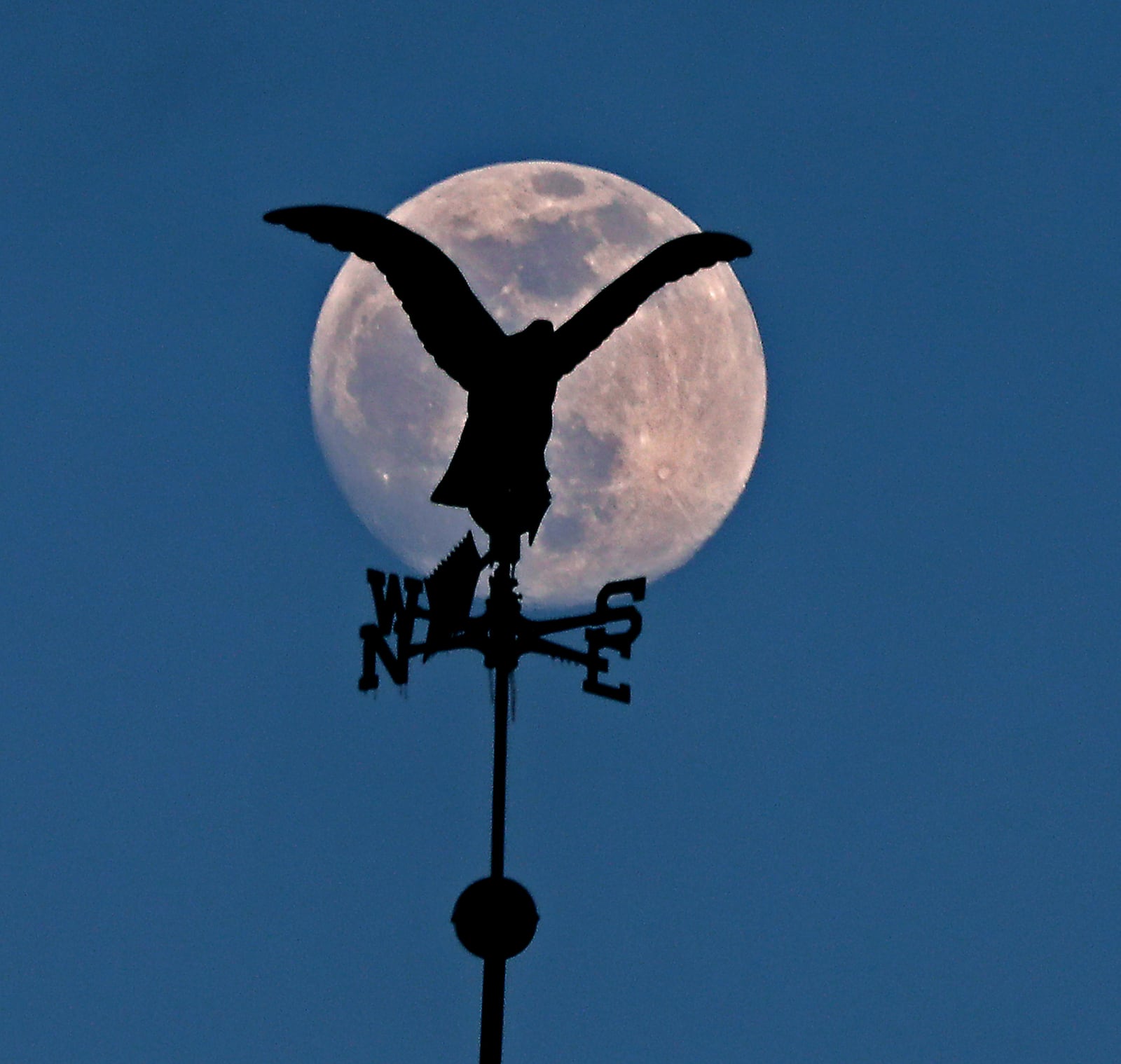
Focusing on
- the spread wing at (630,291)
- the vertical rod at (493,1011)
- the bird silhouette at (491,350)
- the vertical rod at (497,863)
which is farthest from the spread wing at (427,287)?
the vertical rod at (493,1011)

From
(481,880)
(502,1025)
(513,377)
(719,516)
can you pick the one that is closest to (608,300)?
(513,377)

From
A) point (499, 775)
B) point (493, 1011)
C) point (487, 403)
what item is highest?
point (487, 403)

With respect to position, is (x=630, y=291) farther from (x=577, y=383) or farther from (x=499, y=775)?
(x=499, y=775)

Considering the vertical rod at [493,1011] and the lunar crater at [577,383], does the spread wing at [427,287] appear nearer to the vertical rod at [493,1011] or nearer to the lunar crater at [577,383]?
the lunar crater at [577,383]

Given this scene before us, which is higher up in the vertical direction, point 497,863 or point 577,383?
point 577,383

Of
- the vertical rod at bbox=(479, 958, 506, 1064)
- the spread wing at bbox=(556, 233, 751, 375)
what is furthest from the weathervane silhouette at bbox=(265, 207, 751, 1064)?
the vertical rod at bbox=(479, 958, 506, 1064)

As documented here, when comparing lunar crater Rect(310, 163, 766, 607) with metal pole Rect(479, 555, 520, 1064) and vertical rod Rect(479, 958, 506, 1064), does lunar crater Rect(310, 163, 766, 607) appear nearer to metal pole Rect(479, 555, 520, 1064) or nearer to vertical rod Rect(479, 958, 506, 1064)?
metal pole Rect(479, 555, 520, 1064)

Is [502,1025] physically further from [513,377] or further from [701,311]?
[701,311]

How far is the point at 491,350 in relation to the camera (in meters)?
7.79

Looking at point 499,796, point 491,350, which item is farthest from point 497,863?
point 491,350

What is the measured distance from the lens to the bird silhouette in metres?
7.62

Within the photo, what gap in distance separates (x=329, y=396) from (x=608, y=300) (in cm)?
126

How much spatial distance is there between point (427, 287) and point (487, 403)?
474 mm

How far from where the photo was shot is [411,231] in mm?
7723
